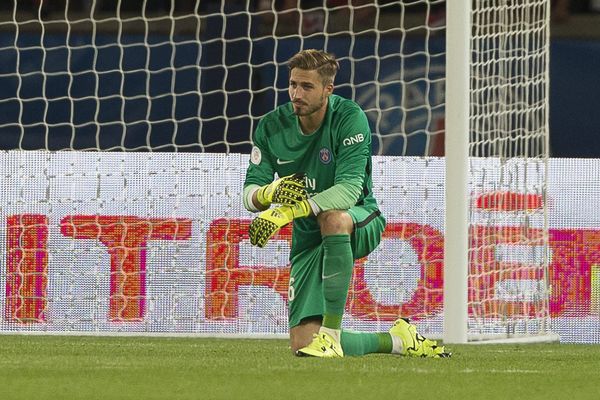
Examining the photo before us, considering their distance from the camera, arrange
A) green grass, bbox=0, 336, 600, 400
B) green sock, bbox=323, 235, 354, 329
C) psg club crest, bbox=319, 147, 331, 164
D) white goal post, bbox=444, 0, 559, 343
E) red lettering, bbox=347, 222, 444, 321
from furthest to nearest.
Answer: red lettering, bbox=347, 222, 444, 321 → white goal post, bbox=444, 0, 559, 343 → psg club crest, bbox=319, 147, 331, 164 → green sock, bbox=323, 235, 354, 329 → green grass, bbox=0, 336, 600, 400

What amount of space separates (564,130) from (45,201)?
21.9ft

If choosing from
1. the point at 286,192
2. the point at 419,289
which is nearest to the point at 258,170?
the point at 286,192

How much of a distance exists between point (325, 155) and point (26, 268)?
3246 millimetres

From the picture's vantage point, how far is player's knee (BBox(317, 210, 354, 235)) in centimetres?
604

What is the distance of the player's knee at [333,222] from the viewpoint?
6043mm

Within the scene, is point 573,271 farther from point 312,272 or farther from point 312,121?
point 312,121

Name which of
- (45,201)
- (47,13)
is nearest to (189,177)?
(45,201)

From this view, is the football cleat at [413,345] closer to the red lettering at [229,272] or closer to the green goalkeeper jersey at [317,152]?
the green goalkeeper jersey at [317,152]

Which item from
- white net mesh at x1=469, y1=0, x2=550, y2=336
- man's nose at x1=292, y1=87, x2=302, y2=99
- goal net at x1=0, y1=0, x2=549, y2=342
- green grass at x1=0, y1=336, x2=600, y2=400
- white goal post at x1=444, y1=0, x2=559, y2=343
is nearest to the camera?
green grass at x1=0, y1=336, x2=600, y2=400

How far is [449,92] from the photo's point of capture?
7602 millimetres

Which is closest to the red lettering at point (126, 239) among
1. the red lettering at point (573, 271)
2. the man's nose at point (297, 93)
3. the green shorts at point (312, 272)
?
the red lettering at point (573, 271)

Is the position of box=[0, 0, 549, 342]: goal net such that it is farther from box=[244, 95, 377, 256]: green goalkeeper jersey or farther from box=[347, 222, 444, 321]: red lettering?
box=[244, 95, 377, 256]: green goalkeeper jersey

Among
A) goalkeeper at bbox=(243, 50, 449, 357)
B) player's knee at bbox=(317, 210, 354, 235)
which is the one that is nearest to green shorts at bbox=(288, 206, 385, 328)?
goalkeeper at bbox=(243, 50, 449, 357)

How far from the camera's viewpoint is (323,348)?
602 centimetres
